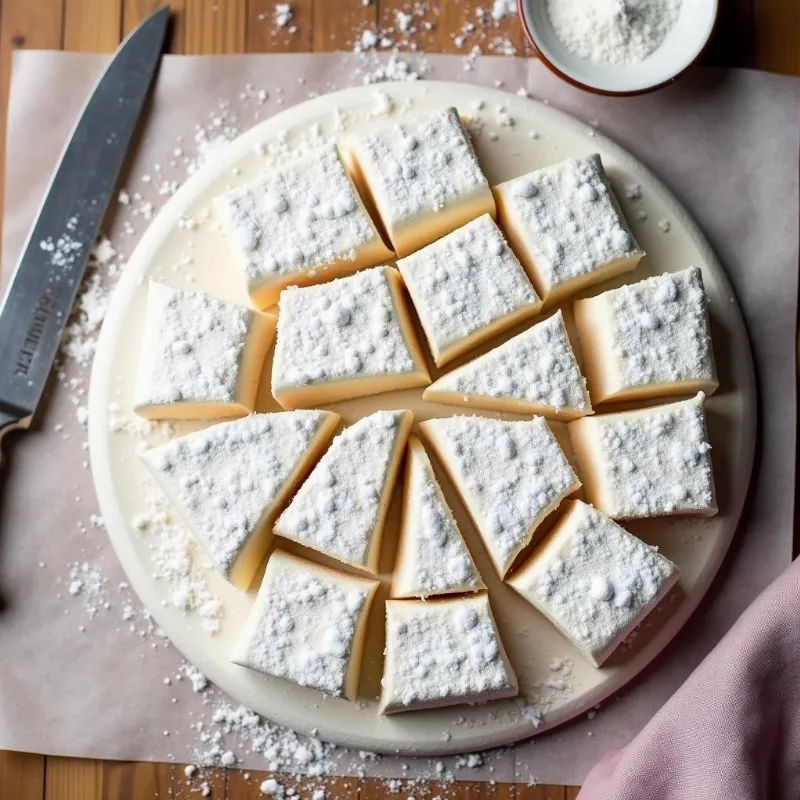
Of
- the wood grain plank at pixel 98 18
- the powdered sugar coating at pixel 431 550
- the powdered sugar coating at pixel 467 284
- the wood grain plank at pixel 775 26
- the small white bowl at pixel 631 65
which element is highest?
the wood grain plank at pixel 98 18

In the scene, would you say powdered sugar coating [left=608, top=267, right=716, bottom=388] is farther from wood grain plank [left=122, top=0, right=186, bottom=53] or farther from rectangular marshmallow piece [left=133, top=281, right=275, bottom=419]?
wood grain plank [left=122, top=0, right=186, bottom=53]

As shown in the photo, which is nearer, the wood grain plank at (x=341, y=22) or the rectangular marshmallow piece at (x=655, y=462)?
the rectangular marshmallow piece at (x=655, y=462)

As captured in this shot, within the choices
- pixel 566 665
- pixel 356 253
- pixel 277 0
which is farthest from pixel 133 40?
pixel 566 665

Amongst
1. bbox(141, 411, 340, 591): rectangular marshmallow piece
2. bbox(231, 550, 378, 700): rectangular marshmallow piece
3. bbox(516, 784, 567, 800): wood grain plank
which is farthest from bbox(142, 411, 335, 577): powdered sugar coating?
bbox(516, 784, 567, 800): wood grain plank

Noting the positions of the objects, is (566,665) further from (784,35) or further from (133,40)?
(133,40)

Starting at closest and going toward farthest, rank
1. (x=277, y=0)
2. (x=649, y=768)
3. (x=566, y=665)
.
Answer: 1. (x=649, y=768)
2. (x=566, y=665)
3. (x=277, y=0)

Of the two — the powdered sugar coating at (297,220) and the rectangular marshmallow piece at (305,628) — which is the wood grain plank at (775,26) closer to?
the powdered sugar coating at (297,220)

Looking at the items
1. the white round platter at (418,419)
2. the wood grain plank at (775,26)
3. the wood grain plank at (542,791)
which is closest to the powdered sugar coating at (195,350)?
the white round platter at (418,419)

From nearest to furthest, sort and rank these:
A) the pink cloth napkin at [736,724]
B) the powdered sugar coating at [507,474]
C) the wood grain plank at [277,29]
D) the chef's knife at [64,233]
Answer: the pink cloth napkin at [736,724]
the powdered sugar coating at [507,474]
the chef's knife at [64,233]
the wood grain plank at [277,29]
